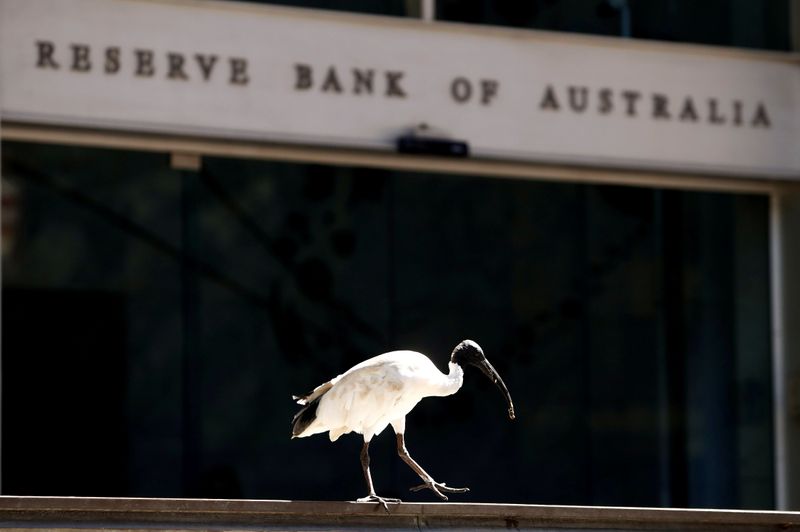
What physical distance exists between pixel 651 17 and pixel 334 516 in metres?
9.68

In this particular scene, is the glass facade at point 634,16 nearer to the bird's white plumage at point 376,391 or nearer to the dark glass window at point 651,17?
the dark glass window at point 651,17

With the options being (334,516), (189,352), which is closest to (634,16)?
(189,352)

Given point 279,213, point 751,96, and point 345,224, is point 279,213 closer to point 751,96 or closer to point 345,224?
point 345,224

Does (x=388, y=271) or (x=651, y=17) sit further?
(x=651, y=17)

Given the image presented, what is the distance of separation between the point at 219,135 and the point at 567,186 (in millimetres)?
3669

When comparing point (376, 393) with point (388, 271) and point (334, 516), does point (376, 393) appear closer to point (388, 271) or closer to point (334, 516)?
point (334, 516)

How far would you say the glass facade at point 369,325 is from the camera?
17516 mm

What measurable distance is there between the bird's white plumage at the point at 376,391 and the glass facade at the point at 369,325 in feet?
20.2

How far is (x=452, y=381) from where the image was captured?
11.9 meters

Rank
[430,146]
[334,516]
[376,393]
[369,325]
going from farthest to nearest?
[369,325], [430,146], [376,393], [334,516]

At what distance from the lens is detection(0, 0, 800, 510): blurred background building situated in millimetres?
17438

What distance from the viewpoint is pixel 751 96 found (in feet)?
64.0

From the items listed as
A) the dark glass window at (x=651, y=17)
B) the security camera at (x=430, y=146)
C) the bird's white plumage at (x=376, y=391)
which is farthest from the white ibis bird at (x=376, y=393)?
the dark glass window at (x=651, y=17)

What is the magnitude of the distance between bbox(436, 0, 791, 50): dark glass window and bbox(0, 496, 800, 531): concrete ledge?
26.4 feet
